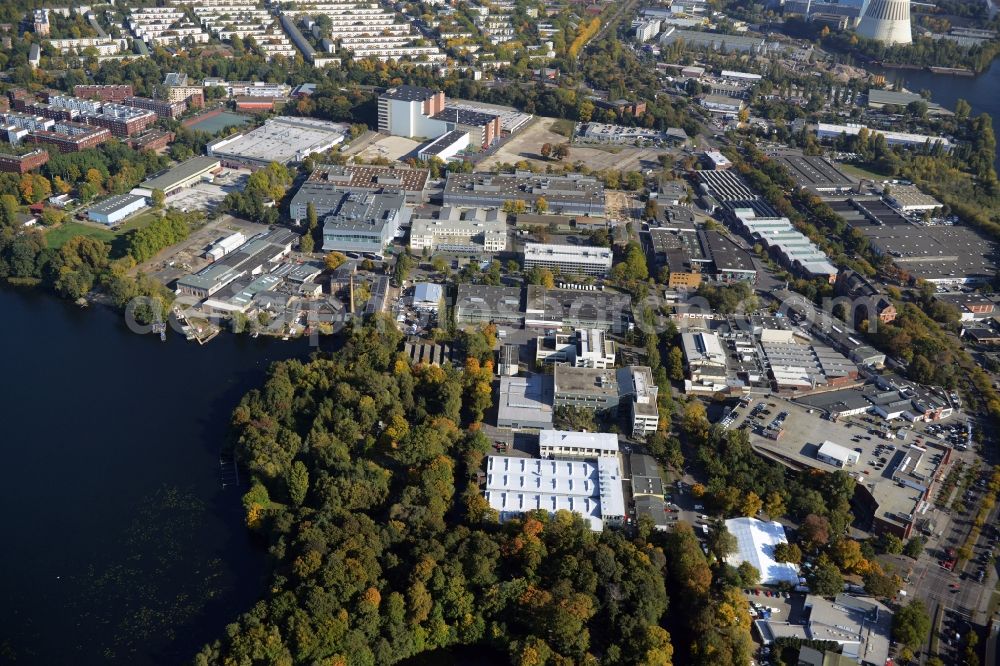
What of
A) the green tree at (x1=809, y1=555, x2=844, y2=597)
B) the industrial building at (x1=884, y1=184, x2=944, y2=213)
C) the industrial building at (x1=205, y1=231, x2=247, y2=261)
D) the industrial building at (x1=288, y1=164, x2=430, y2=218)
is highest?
the industrial building at (x1=884, y1=184, x2=944, y2=213)

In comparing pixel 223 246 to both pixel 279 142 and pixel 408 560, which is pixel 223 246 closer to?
pixel 279 142

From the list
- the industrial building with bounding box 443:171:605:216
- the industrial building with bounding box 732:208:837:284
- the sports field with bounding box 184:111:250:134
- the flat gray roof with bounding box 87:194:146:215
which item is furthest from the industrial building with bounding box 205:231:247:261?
the industrial building with bounding box 732:208:837:284

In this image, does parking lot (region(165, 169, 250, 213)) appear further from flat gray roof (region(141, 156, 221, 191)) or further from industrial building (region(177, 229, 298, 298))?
industrial building (region(177, 229, 298, 298))

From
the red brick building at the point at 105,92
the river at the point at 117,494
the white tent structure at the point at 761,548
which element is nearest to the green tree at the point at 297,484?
the river at the point at 117,494

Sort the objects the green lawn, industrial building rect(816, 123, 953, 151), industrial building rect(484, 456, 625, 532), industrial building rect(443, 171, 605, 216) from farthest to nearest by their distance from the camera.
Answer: industrial building rect(816, 123, 953, 151) → industrial building rect(443, 171, 605, 216) → the green lawn → industrial building rect(484, 456, 625, 532)

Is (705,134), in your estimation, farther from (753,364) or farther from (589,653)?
(589,653)

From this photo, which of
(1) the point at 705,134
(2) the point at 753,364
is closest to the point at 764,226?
(2) the point at 753,364

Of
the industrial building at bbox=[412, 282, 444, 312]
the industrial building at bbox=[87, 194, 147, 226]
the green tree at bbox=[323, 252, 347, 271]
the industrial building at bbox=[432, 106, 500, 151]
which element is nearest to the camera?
the industrial building at bbox=[412, 282, 444, 312]
